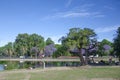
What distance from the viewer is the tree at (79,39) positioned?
65512mm

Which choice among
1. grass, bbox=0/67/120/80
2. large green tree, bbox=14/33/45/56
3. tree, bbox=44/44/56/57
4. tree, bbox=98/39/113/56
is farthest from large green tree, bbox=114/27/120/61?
large green tree, bbox=14/33/45/56

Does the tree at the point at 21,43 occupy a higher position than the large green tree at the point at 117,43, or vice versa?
the tree at the point at 21,43

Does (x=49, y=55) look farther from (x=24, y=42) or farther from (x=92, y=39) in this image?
(x=92, y=39)

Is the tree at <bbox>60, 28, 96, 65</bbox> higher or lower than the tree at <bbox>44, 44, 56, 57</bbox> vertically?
lower

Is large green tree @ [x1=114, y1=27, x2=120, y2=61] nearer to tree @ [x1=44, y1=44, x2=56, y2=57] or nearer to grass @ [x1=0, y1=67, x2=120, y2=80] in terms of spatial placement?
grass @ [x1=0, y1=67, x2=120, y2=80]

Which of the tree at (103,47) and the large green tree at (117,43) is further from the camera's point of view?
the tree at (103,47)

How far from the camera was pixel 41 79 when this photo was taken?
30125mm

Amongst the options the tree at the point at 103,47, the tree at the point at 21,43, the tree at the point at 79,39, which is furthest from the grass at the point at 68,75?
the tree at the point at 21,43

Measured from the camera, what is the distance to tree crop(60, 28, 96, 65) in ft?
215

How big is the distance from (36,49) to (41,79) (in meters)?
127

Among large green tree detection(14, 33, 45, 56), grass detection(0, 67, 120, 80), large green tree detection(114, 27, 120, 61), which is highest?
large green tree detection(14, 33, 45, 56)

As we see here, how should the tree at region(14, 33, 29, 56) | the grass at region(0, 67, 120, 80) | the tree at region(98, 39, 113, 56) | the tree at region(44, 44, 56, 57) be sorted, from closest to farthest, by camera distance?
1. the grass at region(0, 67, 120, 80)
2. the tree at region(98, 39, 113, 56)
3. the tree at region(44, 44, 56, 57)
4. the tree at region(14, 33, 29, 56)

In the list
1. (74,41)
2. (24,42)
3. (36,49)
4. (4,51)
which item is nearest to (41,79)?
(74,41)

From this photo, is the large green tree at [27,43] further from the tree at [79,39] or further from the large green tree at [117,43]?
the large green tree at [117,43]
